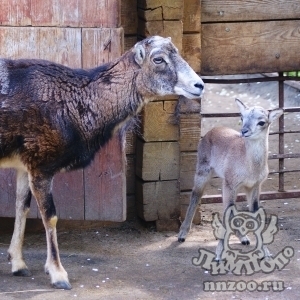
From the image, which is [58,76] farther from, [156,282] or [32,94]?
[156,282]

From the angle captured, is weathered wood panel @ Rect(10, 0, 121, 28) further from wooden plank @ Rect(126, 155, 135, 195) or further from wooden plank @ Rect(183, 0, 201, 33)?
wooden plank @ Rect(126, 155, 135, 195)

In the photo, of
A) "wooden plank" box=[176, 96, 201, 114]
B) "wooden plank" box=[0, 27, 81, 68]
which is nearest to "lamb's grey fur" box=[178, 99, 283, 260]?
"wooden plank" box=[176, 96, 201, 114]

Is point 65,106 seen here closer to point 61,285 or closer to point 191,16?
point 61,285

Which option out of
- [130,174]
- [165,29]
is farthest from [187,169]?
[165,29]

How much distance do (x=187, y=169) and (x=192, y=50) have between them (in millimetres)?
1102

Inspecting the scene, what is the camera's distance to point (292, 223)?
26.3 ft

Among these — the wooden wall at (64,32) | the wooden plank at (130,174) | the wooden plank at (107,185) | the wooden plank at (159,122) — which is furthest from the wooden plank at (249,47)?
the wooden plank at (107,185)

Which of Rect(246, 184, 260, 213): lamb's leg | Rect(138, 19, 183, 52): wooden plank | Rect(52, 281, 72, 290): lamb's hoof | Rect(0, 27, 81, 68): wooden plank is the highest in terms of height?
Rect(138, 19, 183, 52): wooden plank

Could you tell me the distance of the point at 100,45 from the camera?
22.7 feet

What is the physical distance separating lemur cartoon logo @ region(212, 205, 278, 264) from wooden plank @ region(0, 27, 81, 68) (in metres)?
1.84

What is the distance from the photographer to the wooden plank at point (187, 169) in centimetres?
777

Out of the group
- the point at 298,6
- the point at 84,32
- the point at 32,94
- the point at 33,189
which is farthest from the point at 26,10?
the point at 298,6

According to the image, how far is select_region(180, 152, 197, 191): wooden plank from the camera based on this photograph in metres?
7.77

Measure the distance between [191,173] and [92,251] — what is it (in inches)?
48.3
